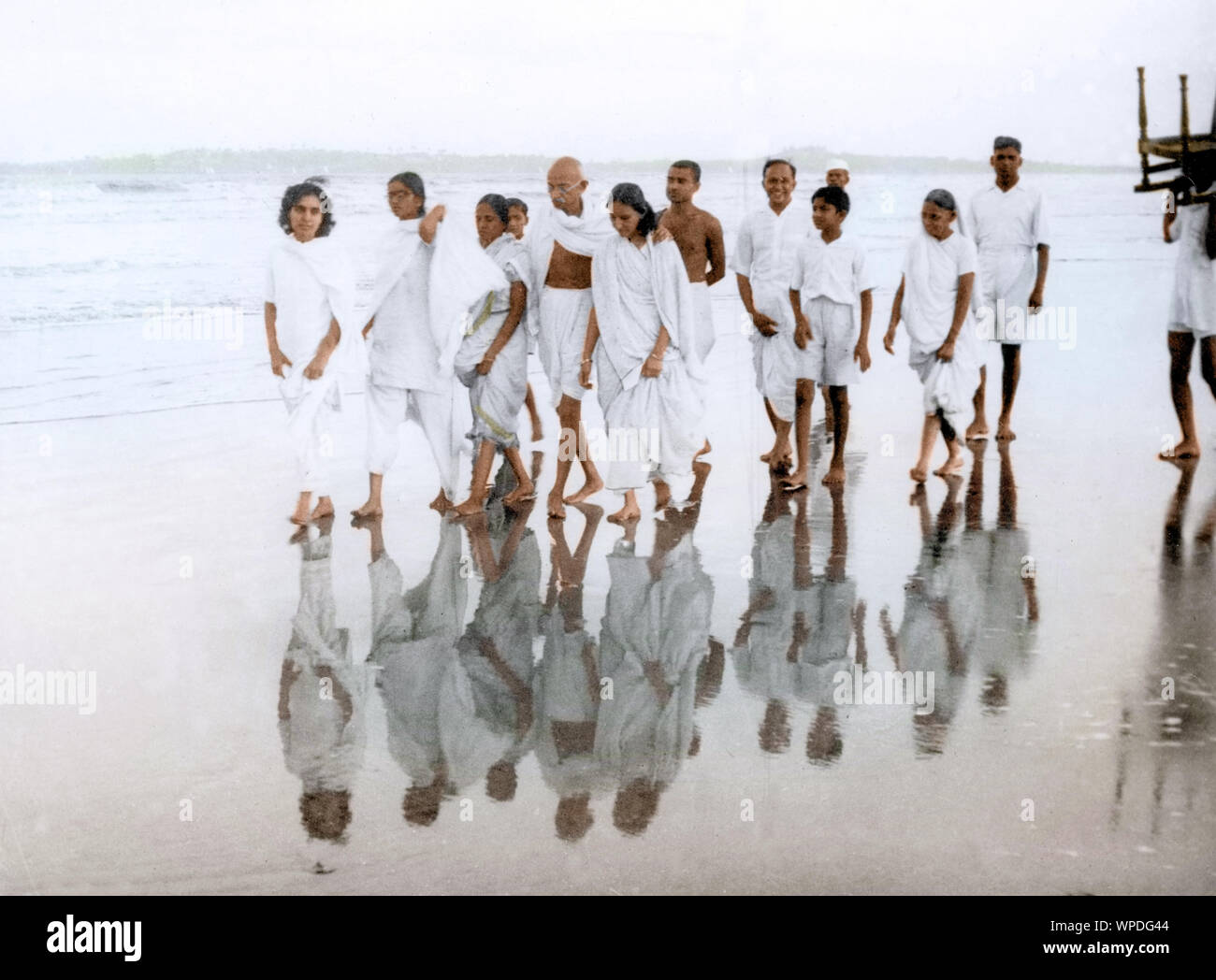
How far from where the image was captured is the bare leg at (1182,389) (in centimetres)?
848

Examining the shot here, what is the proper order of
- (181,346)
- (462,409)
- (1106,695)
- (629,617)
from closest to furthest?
(1106,695), (629,617), (462,409), (181,346)

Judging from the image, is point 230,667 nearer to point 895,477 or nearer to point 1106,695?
point 1106,695

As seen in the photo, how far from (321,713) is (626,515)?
110 inches

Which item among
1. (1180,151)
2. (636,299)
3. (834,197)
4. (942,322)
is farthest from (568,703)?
(1180,151)

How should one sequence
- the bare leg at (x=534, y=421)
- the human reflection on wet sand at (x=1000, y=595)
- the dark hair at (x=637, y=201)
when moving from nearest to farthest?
the human reflection on wet sand at (x=1000, y=595) → the dark hair at (x=637, y=201) → the bare leg at (x=534, y=421)

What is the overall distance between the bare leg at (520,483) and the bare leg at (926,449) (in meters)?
2.09

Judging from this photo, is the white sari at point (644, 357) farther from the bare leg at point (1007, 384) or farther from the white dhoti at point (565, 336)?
the bare leg at point (1007, 384)

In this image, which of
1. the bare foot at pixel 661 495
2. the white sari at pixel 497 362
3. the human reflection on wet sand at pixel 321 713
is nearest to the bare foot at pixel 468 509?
the white sari at pixel 497 362
